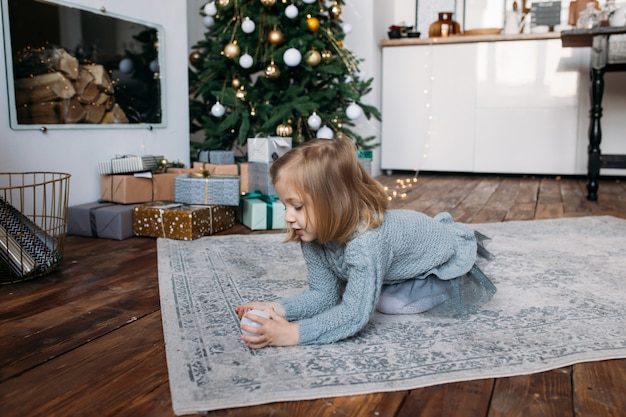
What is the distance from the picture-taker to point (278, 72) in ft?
8.63

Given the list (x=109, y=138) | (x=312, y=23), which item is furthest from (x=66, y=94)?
(x=312, y=23)

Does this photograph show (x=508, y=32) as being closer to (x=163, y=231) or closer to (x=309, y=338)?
(x=163, y=231)

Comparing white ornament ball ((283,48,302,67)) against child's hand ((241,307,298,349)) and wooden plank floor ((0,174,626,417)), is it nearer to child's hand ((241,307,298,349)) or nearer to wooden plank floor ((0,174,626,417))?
wooden plank floor ((0,174,626,417))

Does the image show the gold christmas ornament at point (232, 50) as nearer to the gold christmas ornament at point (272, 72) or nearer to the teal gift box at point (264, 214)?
the gold christmas ornament at point (272, 72)

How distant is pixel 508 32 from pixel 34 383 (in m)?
3.79

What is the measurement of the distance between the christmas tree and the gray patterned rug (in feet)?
3.61

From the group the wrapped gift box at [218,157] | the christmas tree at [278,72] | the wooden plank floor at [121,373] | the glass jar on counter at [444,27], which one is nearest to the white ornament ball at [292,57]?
the christmas tree at [278,72]

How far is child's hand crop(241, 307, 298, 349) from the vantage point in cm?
99

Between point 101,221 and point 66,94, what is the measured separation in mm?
483

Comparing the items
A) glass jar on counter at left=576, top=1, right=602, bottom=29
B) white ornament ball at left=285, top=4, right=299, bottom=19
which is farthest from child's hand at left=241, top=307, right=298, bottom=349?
glass jar on counter at left=576, top=1, right=602, bottom=29

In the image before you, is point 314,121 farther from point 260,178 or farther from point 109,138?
point 109,138

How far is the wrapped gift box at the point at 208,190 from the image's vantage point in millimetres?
2066

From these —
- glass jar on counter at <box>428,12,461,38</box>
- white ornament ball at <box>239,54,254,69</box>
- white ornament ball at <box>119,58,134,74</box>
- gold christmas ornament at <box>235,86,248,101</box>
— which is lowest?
gold christmas ornament at <box>235,86,248,101</box>

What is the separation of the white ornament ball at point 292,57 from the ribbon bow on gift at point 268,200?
25.1 inches
